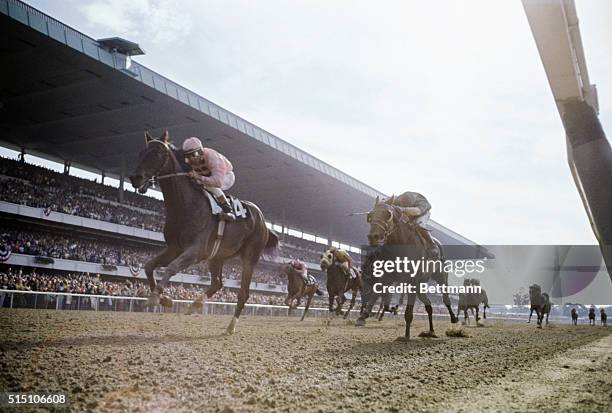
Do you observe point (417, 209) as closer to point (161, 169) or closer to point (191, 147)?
point (191, 147)

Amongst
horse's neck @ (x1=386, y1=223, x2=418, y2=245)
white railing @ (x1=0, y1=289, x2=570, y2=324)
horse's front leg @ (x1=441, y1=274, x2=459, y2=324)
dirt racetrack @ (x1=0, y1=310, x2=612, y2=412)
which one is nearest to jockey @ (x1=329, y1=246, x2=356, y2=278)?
white railing @ (x1=0, y1=289, x2=570, y2=324)

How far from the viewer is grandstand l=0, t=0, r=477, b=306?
81.5 ft

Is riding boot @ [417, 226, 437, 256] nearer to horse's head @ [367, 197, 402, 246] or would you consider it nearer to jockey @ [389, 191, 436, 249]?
jockey @ [389, 191, 436, 249]

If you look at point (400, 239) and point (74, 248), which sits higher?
point (400, 239)

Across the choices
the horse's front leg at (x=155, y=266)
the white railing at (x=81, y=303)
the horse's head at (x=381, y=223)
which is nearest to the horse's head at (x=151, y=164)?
the horse's front leg at (x=155, y=266)

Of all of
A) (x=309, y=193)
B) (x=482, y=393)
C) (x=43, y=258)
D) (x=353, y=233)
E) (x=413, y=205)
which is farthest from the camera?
(x=353, y=233)

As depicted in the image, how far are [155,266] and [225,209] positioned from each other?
5.14ft

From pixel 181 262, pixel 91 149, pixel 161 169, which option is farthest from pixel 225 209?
pixel 91 149

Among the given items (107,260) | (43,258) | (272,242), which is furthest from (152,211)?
(272,242)

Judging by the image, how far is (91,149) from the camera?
127 ft

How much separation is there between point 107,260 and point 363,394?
32.7 meters

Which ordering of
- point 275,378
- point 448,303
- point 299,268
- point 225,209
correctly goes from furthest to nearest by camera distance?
point 299,268
point 448,303
point 225,209
point 275,378

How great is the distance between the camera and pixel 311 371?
4.50m

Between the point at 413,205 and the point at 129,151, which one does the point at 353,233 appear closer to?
the point at 129,151
